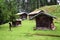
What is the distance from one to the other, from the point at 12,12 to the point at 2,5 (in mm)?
4025

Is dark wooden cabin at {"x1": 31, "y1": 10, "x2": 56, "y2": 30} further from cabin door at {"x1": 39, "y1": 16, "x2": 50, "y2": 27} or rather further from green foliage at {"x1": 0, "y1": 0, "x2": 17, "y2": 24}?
green foliage at {"x1": 0, "y1": 0, "x2": 17, "y2": 24}

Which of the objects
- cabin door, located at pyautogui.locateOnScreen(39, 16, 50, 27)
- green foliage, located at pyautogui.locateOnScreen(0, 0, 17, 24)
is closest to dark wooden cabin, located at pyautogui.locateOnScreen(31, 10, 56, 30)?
cabin door, located at pyautogui.locateOnScreen(39, 16, 50, 27)

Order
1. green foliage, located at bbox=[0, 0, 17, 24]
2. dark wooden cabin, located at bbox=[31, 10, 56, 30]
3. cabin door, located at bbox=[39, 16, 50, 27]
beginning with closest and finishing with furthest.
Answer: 1. dark wooden cabin, located at bbox=[31, 10, 56, 30]
2. cabin door, located at bbox=[39, 16, 50, 27]
3. green foliage, located at bbox=[0, 0, 17, 24]

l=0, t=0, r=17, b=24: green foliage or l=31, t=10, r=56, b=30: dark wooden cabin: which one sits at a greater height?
l=0, t=0, r=17, b=24: green foliage

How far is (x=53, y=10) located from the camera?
87.5 m

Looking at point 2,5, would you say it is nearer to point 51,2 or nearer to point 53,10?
point 53,10

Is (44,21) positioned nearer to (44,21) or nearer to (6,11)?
(44,21)

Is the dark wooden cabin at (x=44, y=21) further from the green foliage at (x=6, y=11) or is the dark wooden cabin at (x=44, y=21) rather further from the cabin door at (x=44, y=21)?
the green foliage at (x=6, y=11)

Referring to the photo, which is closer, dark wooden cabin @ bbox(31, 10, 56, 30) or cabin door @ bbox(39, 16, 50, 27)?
dark wooden cabin @ bbox(31, 10, 56, 30)

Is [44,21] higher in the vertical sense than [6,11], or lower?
lower

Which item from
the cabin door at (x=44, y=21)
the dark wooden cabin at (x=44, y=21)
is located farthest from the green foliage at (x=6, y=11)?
the cabin door at (x=44, y=21)

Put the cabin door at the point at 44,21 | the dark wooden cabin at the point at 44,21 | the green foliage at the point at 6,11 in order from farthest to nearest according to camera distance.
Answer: the green foliage at the point at 6,11
the cabin door at the point at 44,21
the dark wooden cabin at the point at 44,21

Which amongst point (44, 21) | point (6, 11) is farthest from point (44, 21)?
point (6, 11)

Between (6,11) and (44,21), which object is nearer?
(44,21)
